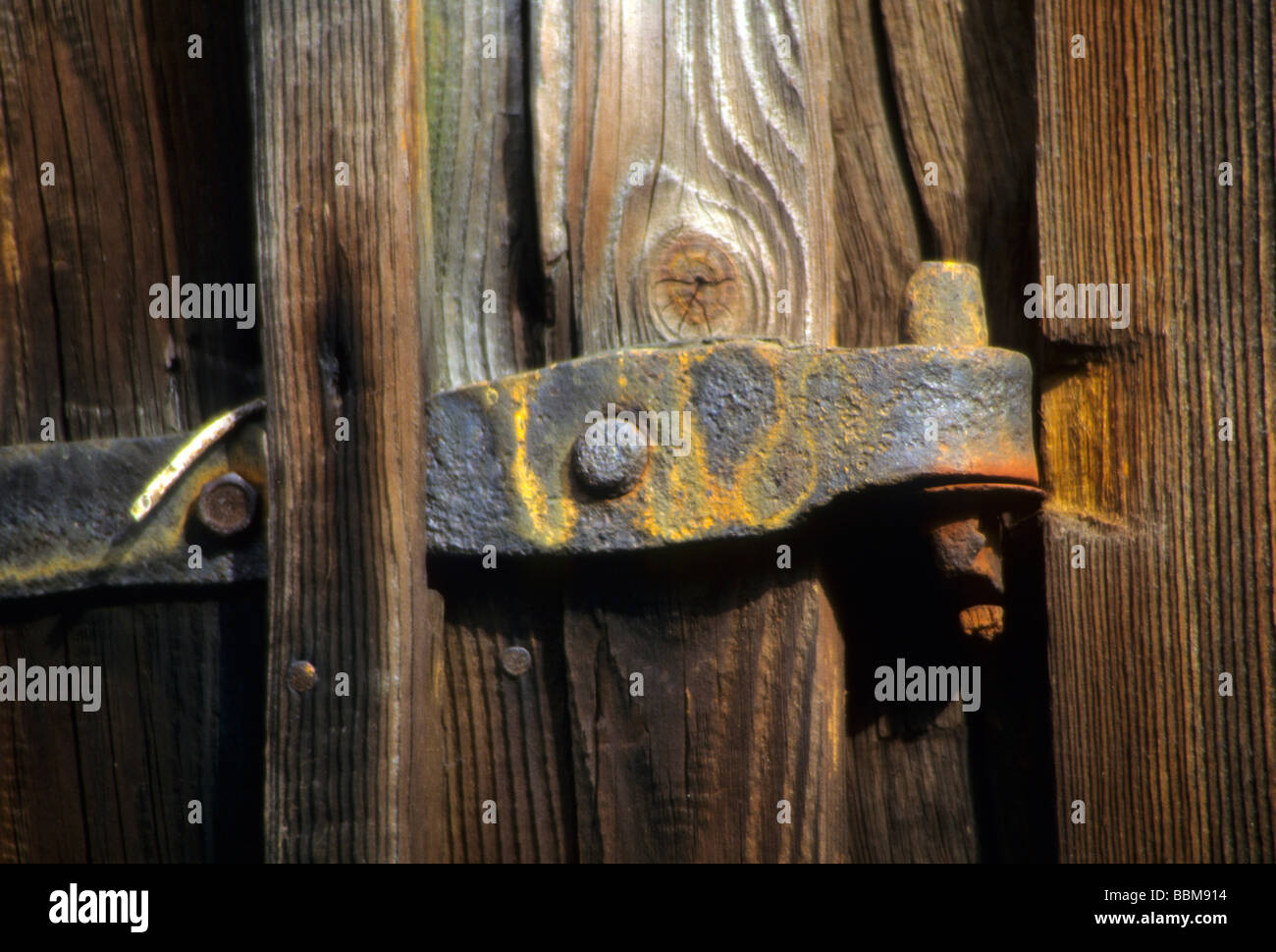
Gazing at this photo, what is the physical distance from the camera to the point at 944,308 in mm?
979

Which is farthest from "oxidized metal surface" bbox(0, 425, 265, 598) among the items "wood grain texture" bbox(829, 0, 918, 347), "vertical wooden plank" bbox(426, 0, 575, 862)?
"wood grain texture" bbox(829, 0, 918, 347)

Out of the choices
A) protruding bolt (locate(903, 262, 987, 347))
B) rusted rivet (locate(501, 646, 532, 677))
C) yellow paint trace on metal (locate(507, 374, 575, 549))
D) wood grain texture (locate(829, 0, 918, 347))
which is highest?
wood grain texture (locate(829, 0, 918, 347))

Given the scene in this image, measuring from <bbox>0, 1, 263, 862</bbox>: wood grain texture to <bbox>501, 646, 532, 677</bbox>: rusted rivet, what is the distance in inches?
11.7

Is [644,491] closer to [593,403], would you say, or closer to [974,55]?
[593,403]

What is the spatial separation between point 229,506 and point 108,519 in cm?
16

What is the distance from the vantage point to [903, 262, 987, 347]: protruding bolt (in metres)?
0.98

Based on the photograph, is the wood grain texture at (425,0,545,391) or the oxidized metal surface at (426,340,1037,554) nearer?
the oxidized metal surface at (426,340,1037,554)

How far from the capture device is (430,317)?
3.43 feet

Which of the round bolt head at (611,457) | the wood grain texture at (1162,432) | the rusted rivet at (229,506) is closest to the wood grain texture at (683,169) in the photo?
Result: the round bolt head at (611,457)

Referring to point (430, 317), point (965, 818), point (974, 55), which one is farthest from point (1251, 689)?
point (430, 317)

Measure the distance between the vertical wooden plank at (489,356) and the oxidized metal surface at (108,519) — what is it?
0.85 ft

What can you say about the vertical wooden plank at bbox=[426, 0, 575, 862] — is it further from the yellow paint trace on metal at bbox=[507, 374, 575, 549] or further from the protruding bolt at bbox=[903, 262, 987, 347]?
the protruding bolt at bbox=[903, 262, 987, 347]

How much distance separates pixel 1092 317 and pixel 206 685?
1.04m

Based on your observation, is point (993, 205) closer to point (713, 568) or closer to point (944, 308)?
point (944, 308)
